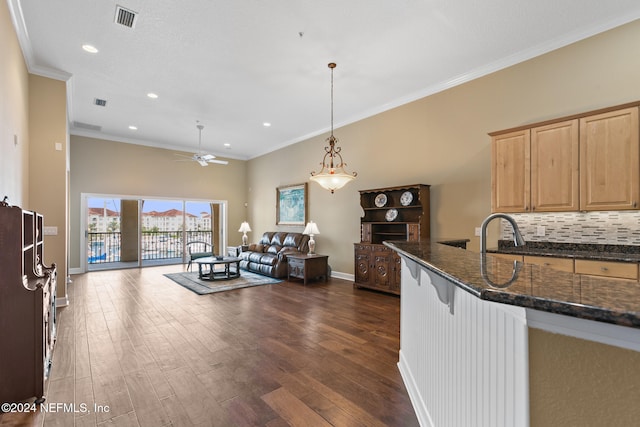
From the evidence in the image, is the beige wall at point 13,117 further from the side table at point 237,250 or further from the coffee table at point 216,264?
the side table at point 237,250

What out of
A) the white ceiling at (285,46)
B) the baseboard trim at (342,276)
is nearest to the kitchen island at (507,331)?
the white ceiling at (285,46)

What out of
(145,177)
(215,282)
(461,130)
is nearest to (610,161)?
(461,130)

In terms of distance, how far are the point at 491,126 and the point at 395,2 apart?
2.23m

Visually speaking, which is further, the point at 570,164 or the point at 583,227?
the point at 583,227

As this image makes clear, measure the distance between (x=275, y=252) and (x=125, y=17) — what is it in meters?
4.98

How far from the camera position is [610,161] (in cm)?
304

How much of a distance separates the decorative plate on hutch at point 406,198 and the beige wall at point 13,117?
16.4ft

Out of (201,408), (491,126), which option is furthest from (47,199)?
(491,126)

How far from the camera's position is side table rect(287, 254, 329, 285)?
6031 mm

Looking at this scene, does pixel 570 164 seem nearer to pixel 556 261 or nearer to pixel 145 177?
pixel 556 261

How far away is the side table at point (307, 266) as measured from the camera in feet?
19.8

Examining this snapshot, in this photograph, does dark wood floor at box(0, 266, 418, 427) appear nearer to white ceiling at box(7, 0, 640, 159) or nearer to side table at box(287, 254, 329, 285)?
side table at box(287, 254, 329, 285)

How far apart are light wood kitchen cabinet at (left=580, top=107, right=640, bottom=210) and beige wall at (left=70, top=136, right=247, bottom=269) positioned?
875 cm

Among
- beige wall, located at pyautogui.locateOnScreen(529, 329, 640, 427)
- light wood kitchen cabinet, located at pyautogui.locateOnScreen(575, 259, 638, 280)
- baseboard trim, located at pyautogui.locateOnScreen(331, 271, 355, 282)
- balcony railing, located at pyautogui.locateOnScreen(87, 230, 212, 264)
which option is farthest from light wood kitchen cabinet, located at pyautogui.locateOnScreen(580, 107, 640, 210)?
balcony railing, located at pyautogui.locateOnScreen(87, 230, 212, 264)
